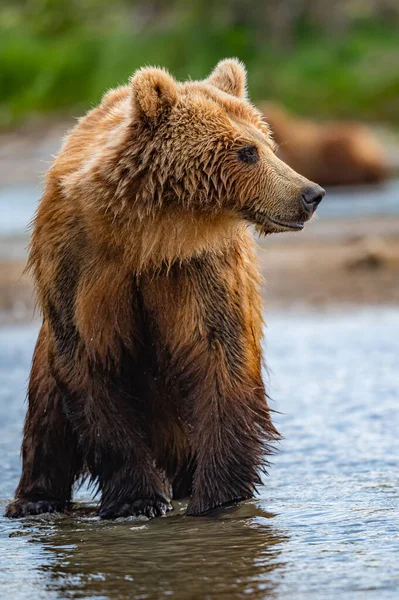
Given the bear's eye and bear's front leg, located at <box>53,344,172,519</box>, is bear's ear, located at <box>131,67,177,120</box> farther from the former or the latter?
bear's front leg, located at <box>53,344,172,519</box>

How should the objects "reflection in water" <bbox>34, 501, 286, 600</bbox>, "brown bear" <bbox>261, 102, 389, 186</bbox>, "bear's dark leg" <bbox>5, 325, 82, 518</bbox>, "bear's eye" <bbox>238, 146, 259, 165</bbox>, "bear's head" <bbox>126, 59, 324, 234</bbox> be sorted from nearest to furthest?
1. "reflection in water" <bbox>34, 501, 286, 600</bbox>
2. "bear's head" <bbox>126, 59, 324, 234</bbox>
3. "bear's eye" <bbox>238, 146, 259, 165</bbox>
4. "bear's dark leg" <bbox>5, 325, 82, 518</bbox>
5. "brown bear" <bbox>261, 102, 389, 186</bbox>

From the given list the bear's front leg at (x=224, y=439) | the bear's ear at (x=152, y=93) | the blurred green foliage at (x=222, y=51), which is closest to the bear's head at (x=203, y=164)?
the bear's ear at (x=152, y=93)

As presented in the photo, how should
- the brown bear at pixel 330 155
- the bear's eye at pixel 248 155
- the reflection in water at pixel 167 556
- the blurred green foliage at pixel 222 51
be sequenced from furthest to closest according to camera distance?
the blurred green foliage at pixel 222 51 < the brown bear at pixel 330 155 < the bear's eye at pixel 248 155 < the reflection in water at pixel 167 556

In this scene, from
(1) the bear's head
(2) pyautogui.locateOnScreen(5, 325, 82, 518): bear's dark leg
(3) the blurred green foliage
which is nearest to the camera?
(1) the bear's head

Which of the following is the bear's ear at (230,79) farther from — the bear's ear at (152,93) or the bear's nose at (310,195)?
the bear's nose at (310,195)

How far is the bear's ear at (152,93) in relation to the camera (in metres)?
4.98

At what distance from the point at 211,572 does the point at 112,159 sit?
1.62 meters

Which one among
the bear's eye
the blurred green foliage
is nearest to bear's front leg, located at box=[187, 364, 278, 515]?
the bear's eye

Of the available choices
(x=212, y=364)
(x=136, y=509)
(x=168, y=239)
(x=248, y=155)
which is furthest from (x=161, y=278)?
(x=136, y=509)

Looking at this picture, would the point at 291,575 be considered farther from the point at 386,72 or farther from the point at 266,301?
the point at 386,72

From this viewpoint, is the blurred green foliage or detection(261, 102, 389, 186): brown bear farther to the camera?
the blurred green foliage

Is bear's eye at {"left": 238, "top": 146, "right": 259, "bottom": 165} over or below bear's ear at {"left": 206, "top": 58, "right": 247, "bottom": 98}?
below

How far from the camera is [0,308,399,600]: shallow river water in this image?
161 inches

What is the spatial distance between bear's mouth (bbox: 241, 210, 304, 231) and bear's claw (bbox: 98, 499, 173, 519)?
117cm
